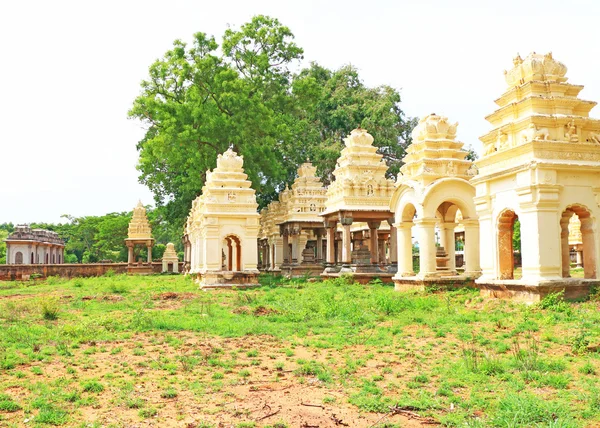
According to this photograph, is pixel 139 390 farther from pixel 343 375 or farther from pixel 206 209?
pixel 206 209

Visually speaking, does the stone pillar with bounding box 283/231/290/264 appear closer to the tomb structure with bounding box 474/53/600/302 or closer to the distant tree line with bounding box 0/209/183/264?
the tomb structure with bounding box 474/53/600/302

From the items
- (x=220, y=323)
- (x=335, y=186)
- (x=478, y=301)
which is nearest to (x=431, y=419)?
(x=220, y=323)

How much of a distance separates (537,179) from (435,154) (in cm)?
648

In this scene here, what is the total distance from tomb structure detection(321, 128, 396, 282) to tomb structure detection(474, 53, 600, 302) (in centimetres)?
992

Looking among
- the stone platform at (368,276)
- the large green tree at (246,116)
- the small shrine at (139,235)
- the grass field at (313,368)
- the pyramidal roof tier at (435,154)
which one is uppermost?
the large green tree at (246,116)

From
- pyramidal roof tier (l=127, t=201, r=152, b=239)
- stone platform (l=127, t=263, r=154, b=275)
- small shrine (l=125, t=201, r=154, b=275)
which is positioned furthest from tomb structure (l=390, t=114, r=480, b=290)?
pyramidal roof tier (l=127, t=201, r=152, b=239)

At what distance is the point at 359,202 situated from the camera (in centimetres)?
2400

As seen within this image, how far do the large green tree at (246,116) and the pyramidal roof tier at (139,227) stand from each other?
774 centimetres

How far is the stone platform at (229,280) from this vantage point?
22.0 m

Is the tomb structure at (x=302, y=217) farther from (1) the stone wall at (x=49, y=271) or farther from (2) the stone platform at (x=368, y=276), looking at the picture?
(1) the stone wall at (x=49, y=271)

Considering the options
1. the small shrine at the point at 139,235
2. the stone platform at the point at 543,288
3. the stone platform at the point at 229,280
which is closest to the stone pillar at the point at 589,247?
the stone platform at the point at 543,288

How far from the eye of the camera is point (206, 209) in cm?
2261

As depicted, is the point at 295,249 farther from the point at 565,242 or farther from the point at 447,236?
the point at 565,242

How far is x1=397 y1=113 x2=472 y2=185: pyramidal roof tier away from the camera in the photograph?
18.1 m
